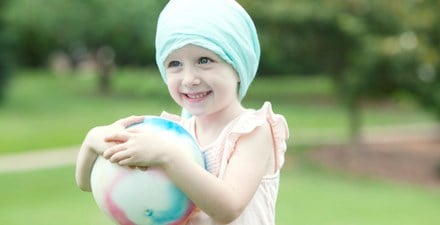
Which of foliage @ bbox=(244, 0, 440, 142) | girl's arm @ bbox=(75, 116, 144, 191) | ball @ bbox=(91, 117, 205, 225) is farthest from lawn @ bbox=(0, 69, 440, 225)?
ball @ bbox=(91, 117, 205, 225)

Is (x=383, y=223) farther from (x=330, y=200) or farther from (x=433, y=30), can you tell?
(x=433, y=30)

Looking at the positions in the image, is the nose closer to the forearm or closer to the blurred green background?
the forearm

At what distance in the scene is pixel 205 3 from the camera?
262 cm

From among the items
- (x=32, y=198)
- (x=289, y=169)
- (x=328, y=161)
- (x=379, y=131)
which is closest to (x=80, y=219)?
(x=32, y=198)

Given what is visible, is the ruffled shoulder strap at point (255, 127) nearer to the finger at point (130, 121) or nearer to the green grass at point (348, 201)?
the finger at point (130, 121)

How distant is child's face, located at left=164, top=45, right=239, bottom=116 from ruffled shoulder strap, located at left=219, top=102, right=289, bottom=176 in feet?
0.27

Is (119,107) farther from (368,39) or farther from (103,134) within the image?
(103,134)

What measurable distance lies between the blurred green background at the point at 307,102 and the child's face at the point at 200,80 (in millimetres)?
7817

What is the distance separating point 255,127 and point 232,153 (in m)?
0.10

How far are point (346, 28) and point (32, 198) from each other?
623 centimetres

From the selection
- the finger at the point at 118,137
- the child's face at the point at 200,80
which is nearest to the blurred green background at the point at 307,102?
the child's face at the point at 200,80

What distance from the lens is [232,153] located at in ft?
8.60

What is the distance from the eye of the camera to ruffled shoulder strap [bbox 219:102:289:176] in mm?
2621

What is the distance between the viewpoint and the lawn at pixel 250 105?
443 inches
